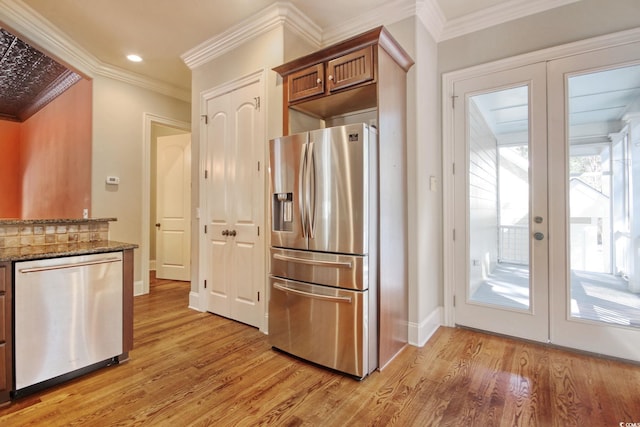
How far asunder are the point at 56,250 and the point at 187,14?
228 centimetres

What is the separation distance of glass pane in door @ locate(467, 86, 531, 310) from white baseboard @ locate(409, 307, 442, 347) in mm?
445

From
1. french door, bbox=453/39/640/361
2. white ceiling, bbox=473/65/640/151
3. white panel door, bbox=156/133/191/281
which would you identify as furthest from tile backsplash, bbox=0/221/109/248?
white ceiling, bbox=473/65/640/151

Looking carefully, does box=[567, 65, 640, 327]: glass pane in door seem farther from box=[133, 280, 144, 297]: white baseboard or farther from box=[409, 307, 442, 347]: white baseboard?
box=[133, 280, 144, 297]: white baseboard

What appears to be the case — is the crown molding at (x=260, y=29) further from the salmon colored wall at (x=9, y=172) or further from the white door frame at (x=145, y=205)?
the salmon colored wall at (x=9, y=172)

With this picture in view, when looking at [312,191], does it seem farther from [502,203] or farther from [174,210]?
[174,210]

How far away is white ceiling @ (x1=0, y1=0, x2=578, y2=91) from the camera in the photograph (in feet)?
8.62

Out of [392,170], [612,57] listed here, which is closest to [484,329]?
[392,170]

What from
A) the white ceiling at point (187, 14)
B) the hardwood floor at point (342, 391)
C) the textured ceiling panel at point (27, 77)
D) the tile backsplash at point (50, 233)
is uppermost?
the textured ceiling panel at point (27, 77)

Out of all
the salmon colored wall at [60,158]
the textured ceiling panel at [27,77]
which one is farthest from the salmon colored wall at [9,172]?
the textured ceiling panel at [27,77]

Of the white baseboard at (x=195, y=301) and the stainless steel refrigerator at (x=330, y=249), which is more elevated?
the stainless steel refrigerator at (x=330, y=249)

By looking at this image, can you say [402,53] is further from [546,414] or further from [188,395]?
[188,395]

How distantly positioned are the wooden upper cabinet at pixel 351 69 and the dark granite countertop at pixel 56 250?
1.96 m

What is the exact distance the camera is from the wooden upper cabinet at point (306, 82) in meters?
2.41

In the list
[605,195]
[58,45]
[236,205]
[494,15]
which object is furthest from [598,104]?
[58,45]
